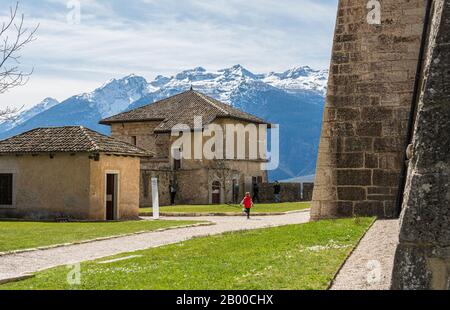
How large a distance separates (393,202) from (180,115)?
3415 cm

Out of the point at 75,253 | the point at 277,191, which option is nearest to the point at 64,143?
the point at 75,253

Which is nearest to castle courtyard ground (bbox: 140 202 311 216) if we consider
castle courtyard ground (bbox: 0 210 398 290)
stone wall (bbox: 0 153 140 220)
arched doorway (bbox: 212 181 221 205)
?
stone wall (bbox: 0 153 140 220)

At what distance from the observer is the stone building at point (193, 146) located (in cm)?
4403

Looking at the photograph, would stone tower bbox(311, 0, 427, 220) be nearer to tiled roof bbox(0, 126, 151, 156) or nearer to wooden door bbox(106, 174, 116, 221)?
tiled roof bbox(0, 126, 151, 156)

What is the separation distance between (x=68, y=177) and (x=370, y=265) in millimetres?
20222

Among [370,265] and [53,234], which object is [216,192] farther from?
[370,265]

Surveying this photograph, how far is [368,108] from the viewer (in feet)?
50.2

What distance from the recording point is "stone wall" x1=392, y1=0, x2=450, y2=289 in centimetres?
439

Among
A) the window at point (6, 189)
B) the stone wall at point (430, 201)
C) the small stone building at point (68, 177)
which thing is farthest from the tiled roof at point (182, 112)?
the stone wall at point (430, 201)

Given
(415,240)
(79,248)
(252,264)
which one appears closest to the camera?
(415,240)

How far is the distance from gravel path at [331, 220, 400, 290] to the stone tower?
4.44 m

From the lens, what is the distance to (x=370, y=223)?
43.5 ft

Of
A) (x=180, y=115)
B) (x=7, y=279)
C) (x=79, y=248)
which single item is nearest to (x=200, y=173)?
(x=180, y=115)
